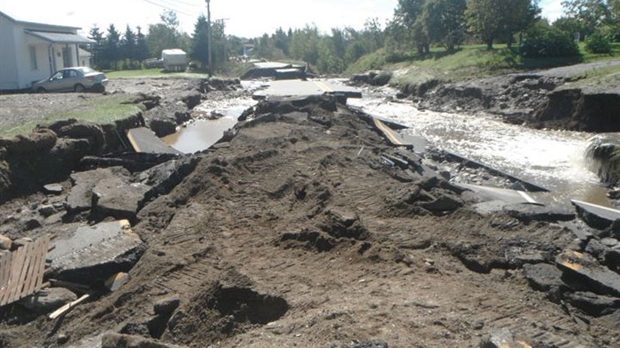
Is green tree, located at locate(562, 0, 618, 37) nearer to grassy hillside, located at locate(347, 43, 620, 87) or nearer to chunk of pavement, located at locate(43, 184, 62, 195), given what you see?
grassy hillside, located at locate(347, 43, 620, 87)

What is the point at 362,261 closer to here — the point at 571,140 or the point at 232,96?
the point at 571,140

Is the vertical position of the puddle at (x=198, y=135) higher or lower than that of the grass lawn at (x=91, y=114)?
lower

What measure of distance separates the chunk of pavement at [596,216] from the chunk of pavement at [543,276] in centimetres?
339

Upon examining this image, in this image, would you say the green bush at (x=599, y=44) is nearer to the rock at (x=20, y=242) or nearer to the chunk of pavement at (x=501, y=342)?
the rock at (x=20, y=242)

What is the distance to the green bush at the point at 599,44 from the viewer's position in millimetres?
35250

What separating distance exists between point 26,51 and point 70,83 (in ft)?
Result: 14.7

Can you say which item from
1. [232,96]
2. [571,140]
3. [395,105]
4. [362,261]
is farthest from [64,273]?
[232,96]

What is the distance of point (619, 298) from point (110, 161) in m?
10.9

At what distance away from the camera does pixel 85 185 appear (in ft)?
38.1

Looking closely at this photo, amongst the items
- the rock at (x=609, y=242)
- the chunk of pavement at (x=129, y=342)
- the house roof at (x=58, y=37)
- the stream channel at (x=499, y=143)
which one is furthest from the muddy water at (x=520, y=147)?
the house roof at (x=58, y=37)

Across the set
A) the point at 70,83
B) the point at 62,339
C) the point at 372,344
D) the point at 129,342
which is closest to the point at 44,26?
the point at 70,83

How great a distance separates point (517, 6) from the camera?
39156 millimetres

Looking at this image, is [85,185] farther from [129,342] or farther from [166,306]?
[129,342]

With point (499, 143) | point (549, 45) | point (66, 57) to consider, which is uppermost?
point (549, 45)
